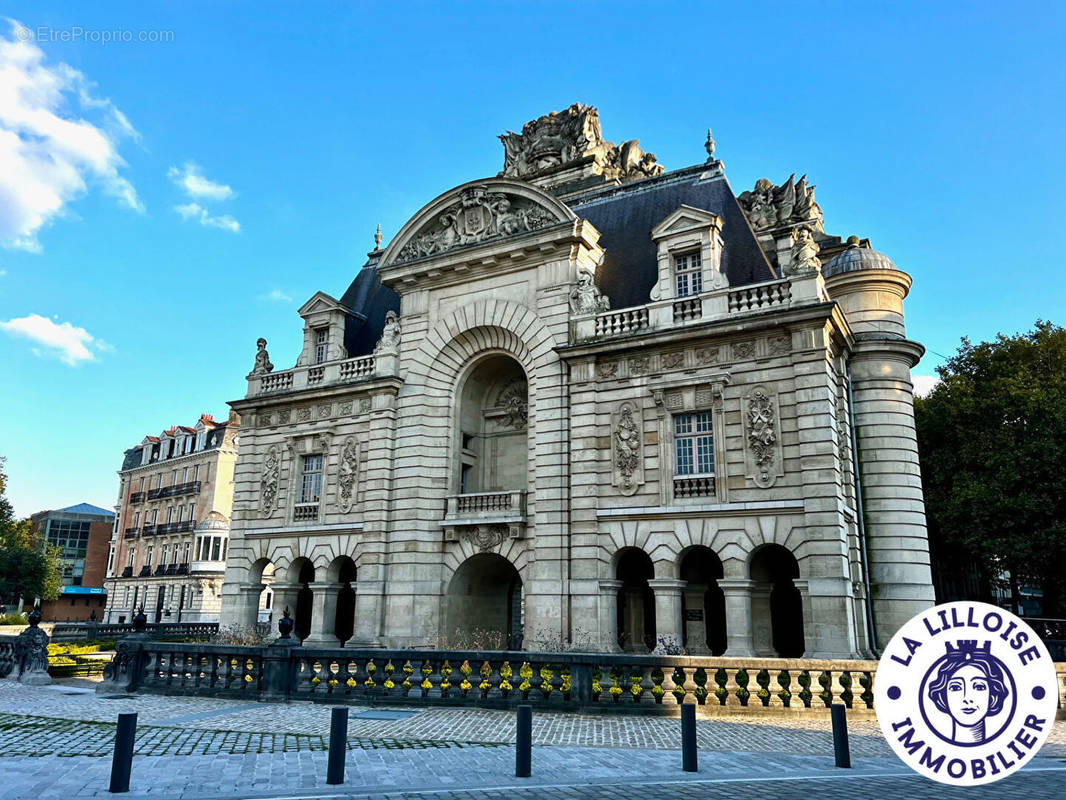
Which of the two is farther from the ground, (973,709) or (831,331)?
(831,331)

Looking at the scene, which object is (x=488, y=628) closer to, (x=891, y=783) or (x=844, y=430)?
(x=844, y=430)

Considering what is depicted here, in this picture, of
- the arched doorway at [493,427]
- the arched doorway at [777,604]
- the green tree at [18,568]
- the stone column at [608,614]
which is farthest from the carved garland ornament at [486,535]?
the green tree at [18,568]

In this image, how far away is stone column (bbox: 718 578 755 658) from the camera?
22.0 metres

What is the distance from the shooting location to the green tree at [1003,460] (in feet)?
108

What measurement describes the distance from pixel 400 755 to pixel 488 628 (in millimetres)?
18133

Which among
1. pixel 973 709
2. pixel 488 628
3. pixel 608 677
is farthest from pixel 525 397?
pixel 973 709

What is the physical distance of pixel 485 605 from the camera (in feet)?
97.3

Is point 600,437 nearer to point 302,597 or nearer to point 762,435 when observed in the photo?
point 762,435

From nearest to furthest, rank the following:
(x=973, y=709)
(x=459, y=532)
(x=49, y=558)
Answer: (x=973, y=709), (x=459, y=532), (x=49, y=558)

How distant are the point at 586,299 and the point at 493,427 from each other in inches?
282

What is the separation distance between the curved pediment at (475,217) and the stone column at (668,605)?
12.6 metres

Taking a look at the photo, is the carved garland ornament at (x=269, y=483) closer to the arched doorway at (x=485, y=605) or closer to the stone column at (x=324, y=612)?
the stone column at (x=324, y=612)

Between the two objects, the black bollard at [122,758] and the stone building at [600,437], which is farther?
the stone building at [600,437]

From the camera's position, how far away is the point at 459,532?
27.9 meters
